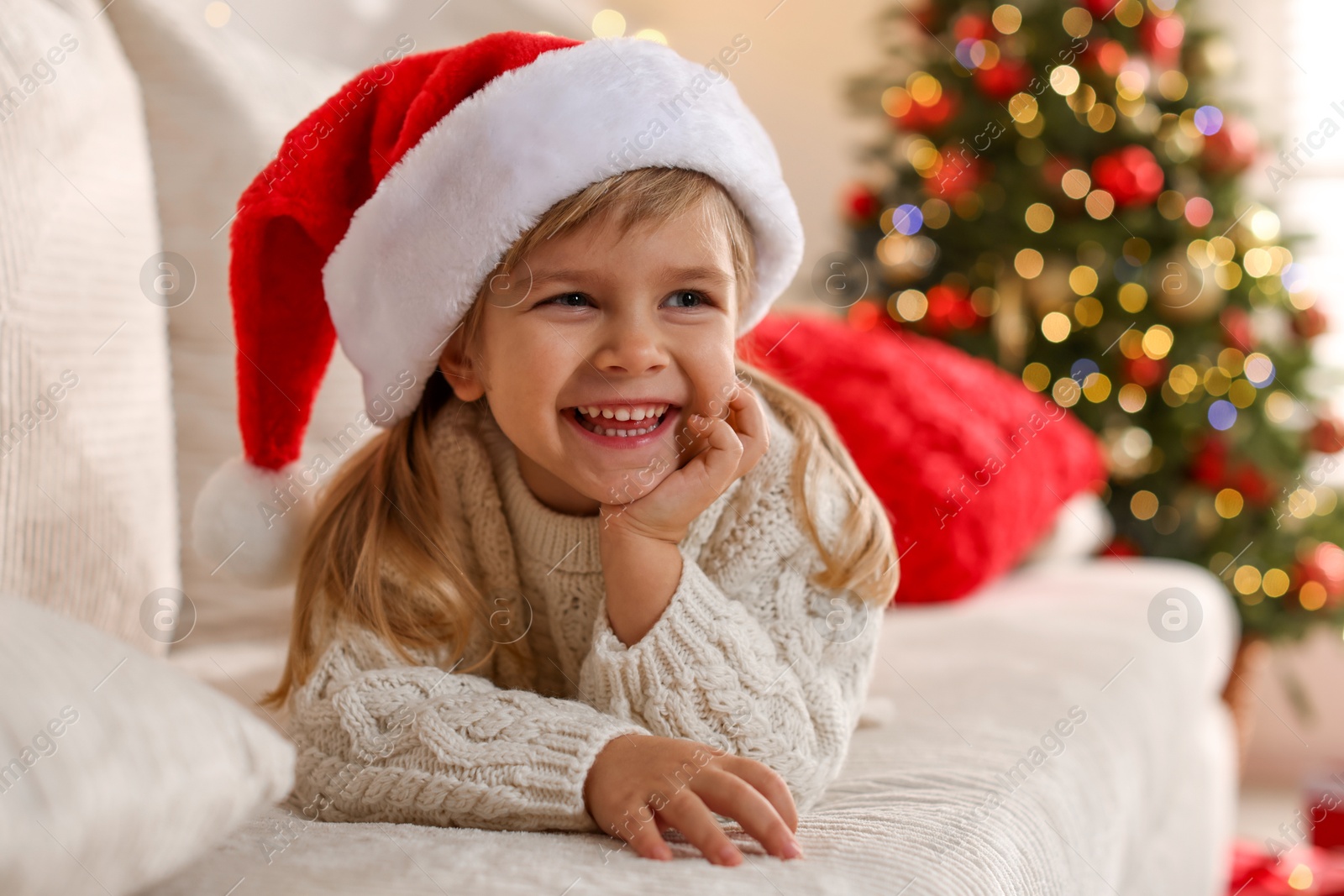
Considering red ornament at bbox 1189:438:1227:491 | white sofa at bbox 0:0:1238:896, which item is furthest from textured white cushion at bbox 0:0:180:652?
red ornament at bbox 1189:438:1227:491

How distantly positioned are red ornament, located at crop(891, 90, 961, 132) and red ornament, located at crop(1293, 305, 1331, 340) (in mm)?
866

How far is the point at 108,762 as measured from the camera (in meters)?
0.42

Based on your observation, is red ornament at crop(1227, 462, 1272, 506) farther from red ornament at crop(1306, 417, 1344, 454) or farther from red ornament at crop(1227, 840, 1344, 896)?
red ornament at crop(1227, 840, 1344, 896)

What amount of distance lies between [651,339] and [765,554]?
19 centimetres

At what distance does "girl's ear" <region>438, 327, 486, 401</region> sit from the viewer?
0.91 meters

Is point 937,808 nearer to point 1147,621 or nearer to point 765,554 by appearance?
point 765,554

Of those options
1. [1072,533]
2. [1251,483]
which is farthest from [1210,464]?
[1072,533]

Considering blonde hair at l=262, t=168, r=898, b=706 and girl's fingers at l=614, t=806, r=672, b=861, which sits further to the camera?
blonde hair at l=262, t=168, r=898, b=706

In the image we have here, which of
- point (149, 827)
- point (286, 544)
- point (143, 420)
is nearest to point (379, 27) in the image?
point (143, 420)

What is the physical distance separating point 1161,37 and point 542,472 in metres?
2.03

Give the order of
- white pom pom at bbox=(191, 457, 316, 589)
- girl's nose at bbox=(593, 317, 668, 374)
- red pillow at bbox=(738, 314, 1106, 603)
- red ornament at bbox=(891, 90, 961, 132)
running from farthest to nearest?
red ornament at bbox=(891, 90, 961, 132)
red pillow at bbox=(738, 314, 1106, 603)
white pom pom at bbox=(191, 457, 316, 589)
girl's nose at bbox=(593, 317, 668, 374)

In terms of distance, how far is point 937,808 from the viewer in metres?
0.71

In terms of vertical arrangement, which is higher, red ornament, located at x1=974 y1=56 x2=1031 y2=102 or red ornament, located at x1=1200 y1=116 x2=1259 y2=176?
red ornament, located at x1=974 y1=56 x2=1031 y2=102

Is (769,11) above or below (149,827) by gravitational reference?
above
